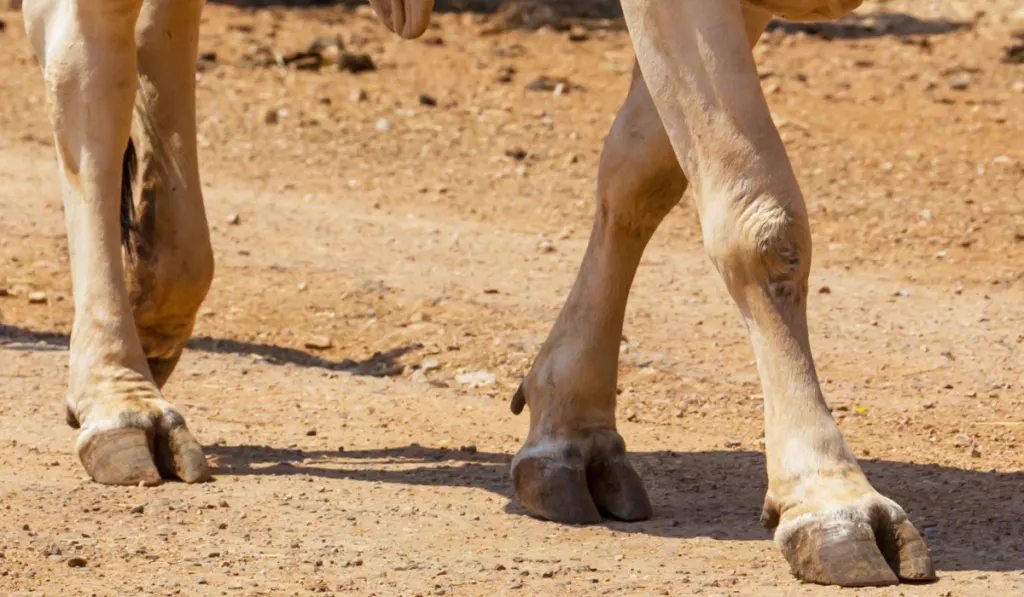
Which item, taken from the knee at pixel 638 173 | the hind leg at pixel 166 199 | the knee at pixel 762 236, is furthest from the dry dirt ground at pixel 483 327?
the knee at pixel 638 173

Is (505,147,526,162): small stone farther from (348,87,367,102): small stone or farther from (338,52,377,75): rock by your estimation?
(338,52,377,75): rock

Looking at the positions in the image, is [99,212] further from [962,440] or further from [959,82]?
[959,82]

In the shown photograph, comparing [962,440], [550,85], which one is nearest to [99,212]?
[962,440]

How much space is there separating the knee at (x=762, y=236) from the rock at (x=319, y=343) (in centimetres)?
312

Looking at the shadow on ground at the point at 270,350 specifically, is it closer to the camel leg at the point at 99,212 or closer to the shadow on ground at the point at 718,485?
the shadow on ground at the point at 718,485

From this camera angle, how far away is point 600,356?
3.98 metres

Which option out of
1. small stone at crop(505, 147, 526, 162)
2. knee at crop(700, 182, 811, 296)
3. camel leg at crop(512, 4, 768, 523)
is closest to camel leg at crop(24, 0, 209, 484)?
camel leg at crop(512, 4, 768, 523)

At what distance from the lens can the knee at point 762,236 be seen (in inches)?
129

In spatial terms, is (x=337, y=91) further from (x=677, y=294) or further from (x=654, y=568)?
(x=654, y=568)

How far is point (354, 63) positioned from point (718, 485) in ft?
24.7

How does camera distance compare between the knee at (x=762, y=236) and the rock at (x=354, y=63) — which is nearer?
the knee at (x=762, y=236)

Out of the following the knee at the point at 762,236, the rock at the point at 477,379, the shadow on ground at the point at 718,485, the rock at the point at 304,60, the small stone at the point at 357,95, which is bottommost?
the rock at the point at 304,60

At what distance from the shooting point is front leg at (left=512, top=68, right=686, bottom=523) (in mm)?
3867

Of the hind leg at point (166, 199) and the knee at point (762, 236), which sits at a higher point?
the knee at point (762, 236)
